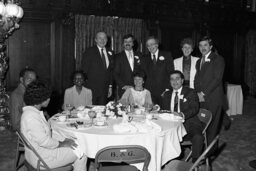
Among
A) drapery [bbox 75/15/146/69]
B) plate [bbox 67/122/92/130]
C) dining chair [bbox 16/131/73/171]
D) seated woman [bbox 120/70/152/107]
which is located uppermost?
drapery [bbox 75/15/146/69]

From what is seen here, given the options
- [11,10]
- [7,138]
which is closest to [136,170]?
[7,138]

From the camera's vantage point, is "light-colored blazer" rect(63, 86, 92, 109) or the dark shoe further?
"light-colored blazer" rect(63, 86, 92, 109)

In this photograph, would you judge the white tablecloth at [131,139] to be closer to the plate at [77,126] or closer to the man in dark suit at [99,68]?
the plate at [77,126]

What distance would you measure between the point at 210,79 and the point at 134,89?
1.19 meters

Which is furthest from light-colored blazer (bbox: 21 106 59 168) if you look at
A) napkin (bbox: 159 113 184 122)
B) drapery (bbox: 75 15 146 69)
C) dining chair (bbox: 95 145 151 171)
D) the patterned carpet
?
drapery (bbox: 75 15 146 69)

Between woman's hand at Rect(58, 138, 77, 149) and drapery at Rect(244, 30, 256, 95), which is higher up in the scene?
drapery at Rect(244, 30, 256, 95)

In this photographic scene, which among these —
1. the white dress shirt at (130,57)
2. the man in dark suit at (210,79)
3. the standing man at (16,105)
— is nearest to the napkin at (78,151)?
the standing man at (16,105)

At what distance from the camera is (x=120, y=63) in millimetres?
5289

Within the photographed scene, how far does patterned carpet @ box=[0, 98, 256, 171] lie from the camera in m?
4.32

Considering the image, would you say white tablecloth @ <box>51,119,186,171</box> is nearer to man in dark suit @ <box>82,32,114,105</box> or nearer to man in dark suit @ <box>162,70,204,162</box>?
man in dark suit @ <box>162,70,204,162</box>

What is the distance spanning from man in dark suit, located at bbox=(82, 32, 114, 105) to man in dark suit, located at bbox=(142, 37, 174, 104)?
72 cm

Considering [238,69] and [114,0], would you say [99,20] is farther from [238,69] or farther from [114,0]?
[238,69]

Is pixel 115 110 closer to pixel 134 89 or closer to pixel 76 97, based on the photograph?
pixel 134 89

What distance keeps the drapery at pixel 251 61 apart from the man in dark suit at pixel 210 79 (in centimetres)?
591
